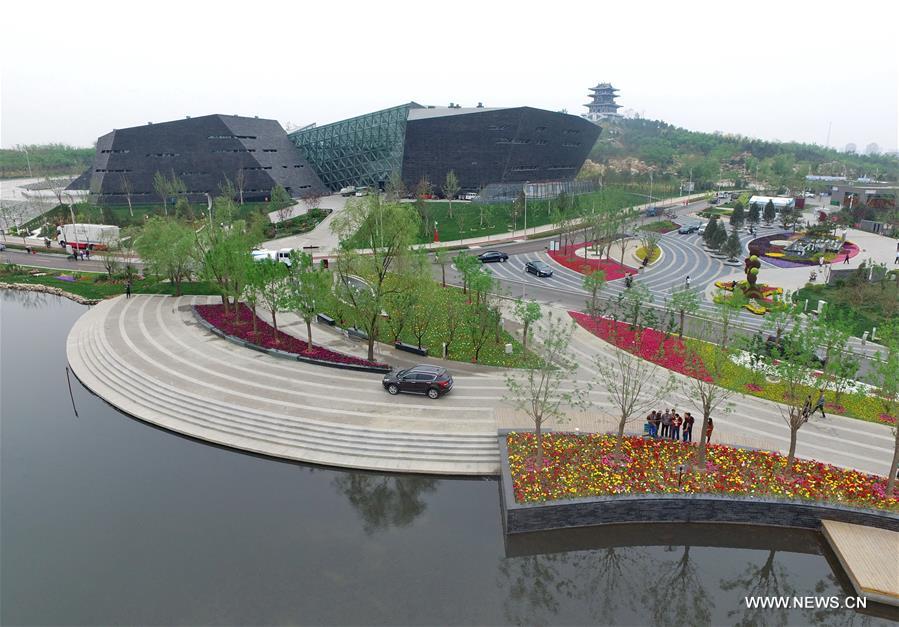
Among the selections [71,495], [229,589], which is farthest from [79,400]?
[229,589]

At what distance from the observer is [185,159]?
77188 millimetres

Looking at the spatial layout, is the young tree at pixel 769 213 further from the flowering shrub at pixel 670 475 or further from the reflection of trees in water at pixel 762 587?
the reflection of trees in water at pixel 762 587

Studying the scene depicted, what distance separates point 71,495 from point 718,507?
67.4 ft

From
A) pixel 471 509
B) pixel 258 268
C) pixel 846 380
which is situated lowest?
pixel 471 509

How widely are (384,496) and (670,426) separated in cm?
1049

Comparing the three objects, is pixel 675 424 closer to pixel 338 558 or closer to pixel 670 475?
pixel 670 475

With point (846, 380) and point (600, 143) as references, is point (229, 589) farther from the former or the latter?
point (600, 143)

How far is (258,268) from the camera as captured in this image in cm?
2708

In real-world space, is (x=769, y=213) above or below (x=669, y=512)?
above

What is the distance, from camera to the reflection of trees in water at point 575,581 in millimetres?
12234

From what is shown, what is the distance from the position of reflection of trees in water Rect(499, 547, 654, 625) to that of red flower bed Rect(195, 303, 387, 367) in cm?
1326

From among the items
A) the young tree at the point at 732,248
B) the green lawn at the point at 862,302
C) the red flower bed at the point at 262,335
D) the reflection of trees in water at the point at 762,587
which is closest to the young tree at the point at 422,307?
the red flower bed at the point at 262,335

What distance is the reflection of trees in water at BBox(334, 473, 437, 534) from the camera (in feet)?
50.1

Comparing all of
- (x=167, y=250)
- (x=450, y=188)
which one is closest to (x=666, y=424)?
(x=167, y=250)
